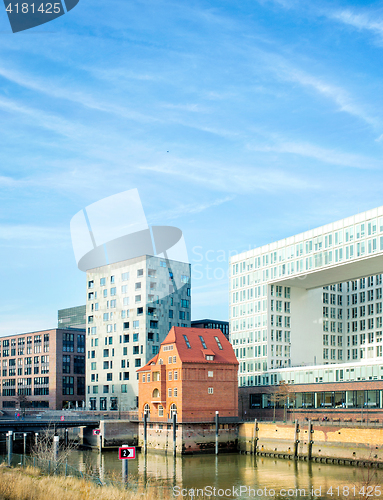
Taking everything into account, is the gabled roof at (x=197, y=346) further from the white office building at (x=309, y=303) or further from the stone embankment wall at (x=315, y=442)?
the white office building at (x=309, y=303)

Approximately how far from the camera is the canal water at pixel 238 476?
51.2 m

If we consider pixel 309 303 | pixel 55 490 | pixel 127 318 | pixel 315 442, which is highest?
pixel 309 303

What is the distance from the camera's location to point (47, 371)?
163250 mm

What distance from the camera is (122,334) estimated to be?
137 metres

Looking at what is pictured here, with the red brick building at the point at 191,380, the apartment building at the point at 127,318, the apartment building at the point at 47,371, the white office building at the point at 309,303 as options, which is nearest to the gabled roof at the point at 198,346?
the red brick building at the point at 191,380

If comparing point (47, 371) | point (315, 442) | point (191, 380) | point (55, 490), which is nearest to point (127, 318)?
point (47, 371)

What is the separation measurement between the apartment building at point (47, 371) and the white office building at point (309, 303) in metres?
64.7

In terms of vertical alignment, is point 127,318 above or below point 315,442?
above

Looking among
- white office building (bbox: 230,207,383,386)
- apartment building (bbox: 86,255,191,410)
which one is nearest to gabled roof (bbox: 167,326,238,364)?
white office building (bbox: 230,207,383,386)

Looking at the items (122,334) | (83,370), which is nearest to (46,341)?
(83,370)

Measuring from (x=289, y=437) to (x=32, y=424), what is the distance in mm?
37895

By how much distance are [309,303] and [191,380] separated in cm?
3435

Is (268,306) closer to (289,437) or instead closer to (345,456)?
(289,437)

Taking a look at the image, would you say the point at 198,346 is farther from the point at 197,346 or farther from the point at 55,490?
the point at 55,490
